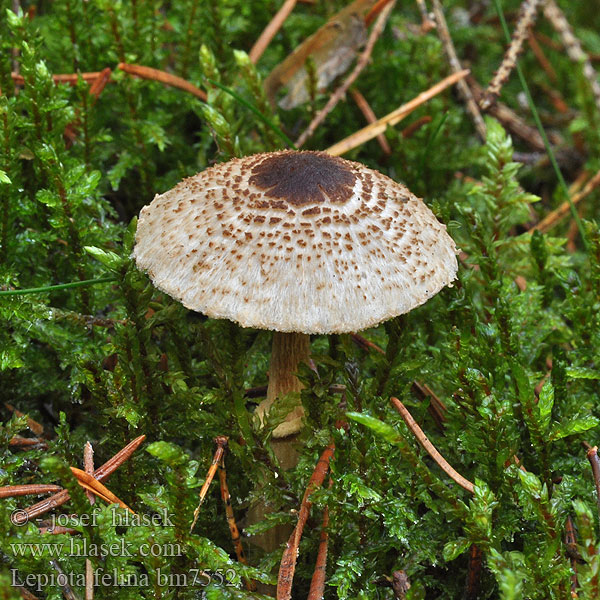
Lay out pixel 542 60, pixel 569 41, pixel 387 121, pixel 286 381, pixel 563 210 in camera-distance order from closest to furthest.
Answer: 1. pixel 286 381
2. pixel 387 121
3. pixel 563 210
4. pixel 569 41
5. pixel 542 60

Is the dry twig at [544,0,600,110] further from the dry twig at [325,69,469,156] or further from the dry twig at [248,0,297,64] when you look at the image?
the dry twig at [248,0,297,64]

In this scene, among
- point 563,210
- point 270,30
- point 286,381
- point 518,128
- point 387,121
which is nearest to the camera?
point 286,381

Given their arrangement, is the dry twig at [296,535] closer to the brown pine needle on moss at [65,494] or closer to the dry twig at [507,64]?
the brown pine needle on moss at [65,494]

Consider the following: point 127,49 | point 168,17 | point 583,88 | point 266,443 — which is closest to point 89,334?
point 266,443

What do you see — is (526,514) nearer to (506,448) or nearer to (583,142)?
(506,448)

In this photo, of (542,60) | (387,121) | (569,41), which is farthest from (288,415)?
Result: (542,60)

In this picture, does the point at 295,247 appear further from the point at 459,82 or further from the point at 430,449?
the point at 459,82
